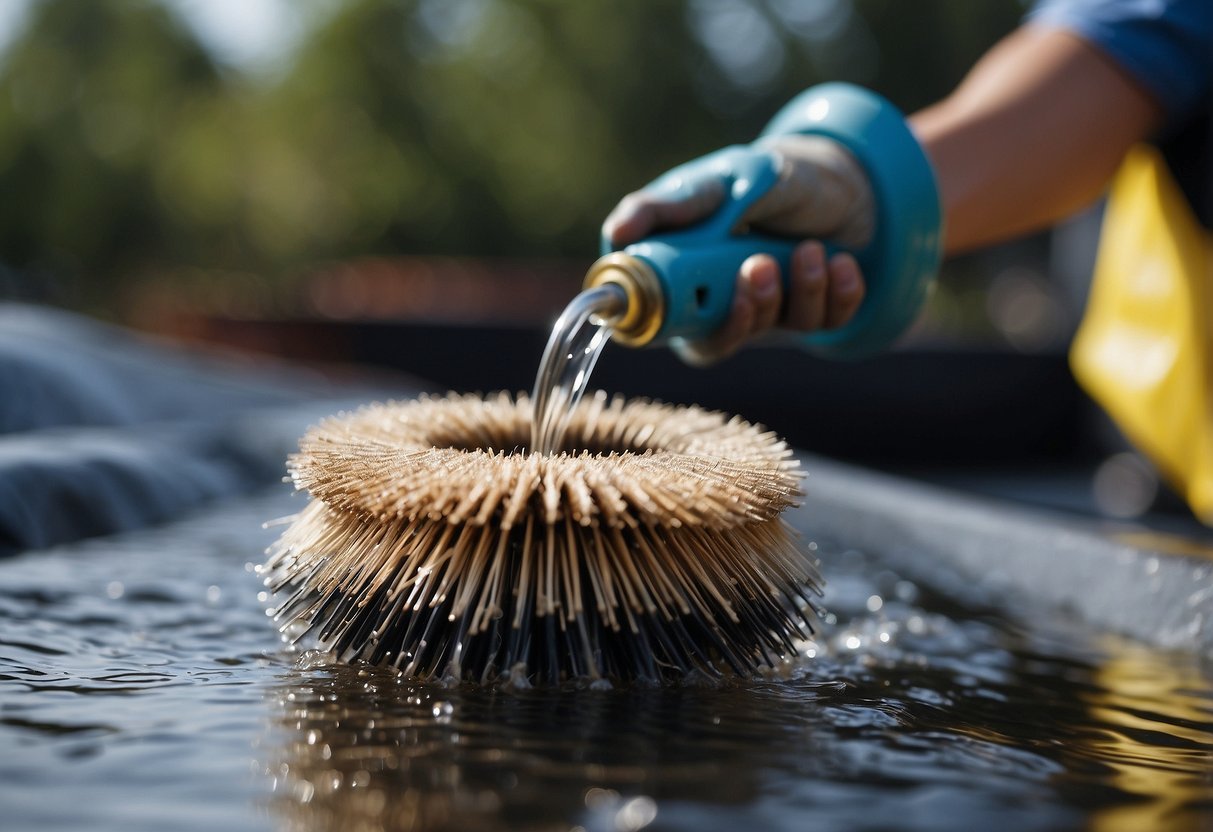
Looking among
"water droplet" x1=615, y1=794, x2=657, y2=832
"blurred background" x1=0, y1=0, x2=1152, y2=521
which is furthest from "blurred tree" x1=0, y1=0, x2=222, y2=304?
"water droplet" x1=615, y1=794, x2=657, y2=832

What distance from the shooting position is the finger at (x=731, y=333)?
1567 millimetres

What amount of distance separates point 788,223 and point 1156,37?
1.18 metres

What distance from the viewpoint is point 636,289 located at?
141cm

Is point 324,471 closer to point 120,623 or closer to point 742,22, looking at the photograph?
point 120,623

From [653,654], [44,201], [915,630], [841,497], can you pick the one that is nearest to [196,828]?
[653,654]

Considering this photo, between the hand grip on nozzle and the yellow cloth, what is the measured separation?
1.15m

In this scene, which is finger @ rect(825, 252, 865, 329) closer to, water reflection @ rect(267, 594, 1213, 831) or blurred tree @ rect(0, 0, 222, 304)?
water reflection @ rect(267, 594, 1213, 831)

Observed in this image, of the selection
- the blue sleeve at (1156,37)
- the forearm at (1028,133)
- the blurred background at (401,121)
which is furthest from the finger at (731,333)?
Answer: the blurred background at (401,121)

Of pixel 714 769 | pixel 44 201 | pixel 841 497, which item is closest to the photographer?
pixel 714 769

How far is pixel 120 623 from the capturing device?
141 cm

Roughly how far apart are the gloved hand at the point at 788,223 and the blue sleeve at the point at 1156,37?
91 cm

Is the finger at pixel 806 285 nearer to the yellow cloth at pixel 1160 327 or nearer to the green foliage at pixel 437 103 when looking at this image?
the yellow cloth at pixel 1160 327

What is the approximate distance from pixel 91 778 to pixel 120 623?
564 mm

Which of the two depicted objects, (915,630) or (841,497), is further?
(841,497)
